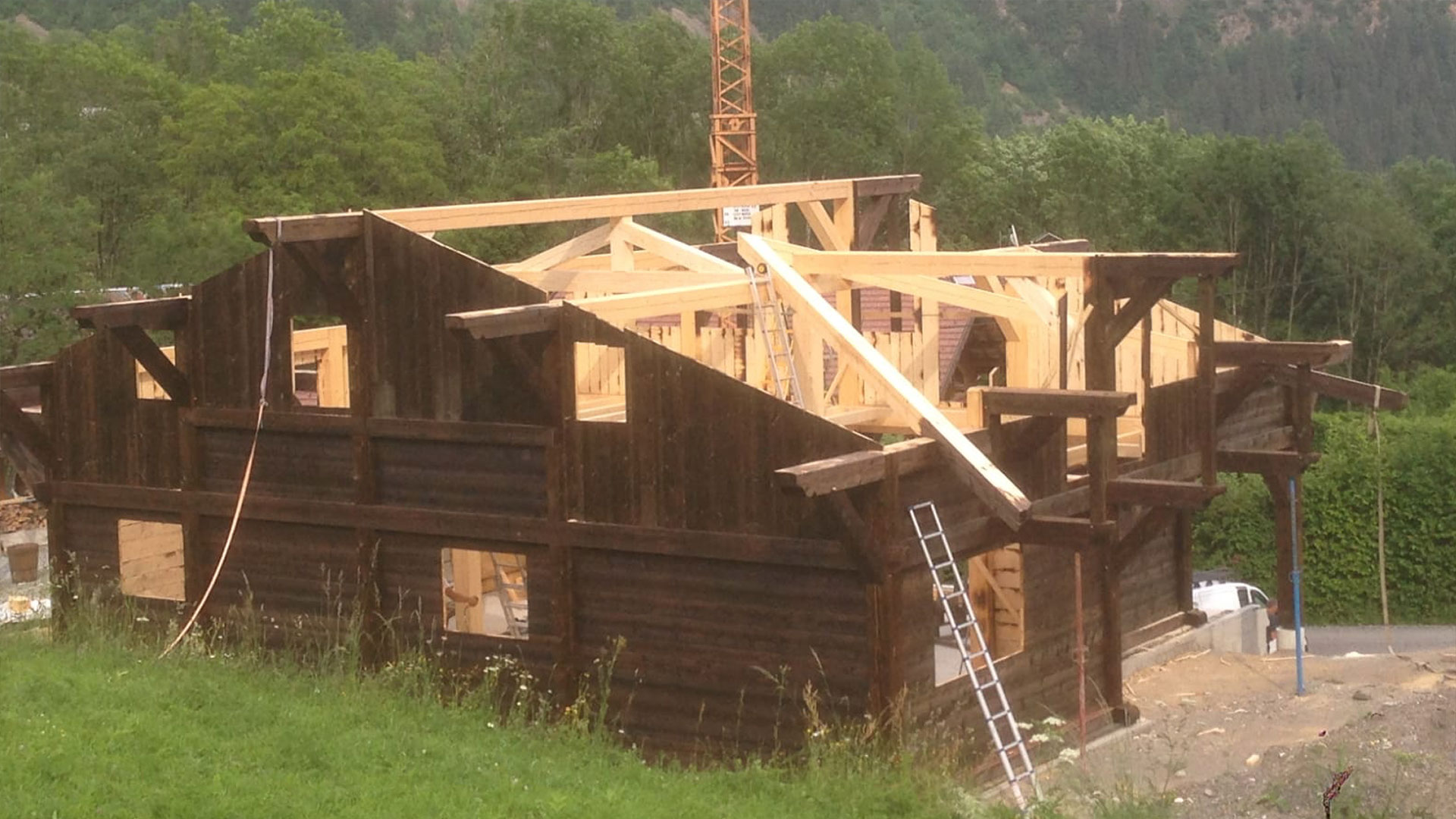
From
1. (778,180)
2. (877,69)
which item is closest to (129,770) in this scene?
(778,180)

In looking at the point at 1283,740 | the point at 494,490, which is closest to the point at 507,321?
the point at 494,490

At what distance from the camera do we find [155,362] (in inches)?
631

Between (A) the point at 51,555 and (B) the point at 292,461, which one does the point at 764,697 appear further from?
(A) the point at 51,555

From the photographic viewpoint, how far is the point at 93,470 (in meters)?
17.0

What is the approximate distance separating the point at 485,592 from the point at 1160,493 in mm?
8247

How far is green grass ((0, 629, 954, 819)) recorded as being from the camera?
8.96 m

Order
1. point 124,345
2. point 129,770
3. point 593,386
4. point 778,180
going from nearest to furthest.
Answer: point 129,770 → point 124,345 → point 593,386 → point 778,180

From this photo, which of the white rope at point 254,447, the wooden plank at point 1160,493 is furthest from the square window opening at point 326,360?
the wooden plank at point 1160,493

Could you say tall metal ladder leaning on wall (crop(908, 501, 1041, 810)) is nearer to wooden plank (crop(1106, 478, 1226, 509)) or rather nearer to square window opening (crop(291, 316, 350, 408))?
wooden plank (crop(1106, 478, 1226, 509))

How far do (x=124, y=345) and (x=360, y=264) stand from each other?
2.73 meters

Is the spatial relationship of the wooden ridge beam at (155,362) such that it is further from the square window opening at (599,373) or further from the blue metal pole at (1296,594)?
the blue metal pole at (1296,594)

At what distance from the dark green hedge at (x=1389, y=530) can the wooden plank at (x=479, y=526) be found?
18665mm

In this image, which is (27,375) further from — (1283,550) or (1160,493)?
(1283,550)

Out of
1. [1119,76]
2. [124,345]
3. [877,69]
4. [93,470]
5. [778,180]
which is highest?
[1119,76]
